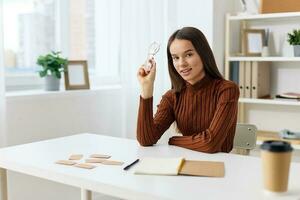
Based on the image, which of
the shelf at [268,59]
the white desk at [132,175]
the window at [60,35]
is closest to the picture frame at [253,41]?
the shelf at [268,59]

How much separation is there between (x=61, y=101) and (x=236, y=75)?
132 centimetres

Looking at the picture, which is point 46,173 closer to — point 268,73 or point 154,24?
point 154,24

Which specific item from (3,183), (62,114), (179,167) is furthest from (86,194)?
(62,114)

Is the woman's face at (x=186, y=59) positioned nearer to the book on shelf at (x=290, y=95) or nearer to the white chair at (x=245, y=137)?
the white chair at (x=245, y=137)

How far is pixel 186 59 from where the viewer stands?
1905mm

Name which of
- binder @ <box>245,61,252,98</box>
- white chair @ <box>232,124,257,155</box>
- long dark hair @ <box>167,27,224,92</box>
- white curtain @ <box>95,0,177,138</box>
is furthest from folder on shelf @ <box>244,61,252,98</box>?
long dark hair @ <box>167,27,224,92</box>

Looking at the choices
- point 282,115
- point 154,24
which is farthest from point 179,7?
point 282,115

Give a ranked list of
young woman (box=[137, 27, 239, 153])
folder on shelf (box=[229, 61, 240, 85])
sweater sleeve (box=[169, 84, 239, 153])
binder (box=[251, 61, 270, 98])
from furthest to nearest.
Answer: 1. folder on shelf (box=[229, 61, 240, 85])
2. binder (box=[251, 61, 270, 98])
3. young woman (box=[137, 27, 239, 153])
4. sweater sleeve (box=[169, 84, 239, 153])

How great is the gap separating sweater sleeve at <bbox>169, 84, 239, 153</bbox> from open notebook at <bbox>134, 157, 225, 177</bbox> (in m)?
0.20

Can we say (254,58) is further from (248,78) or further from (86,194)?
(86,194)

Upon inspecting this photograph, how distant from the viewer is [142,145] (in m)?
1.87

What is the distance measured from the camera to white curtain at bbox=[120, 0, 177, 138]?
3.13 meters

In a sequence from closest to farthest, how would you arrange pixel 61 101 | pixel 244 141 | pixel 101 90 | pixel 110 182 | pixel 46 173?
pixel 110 182 < pixel 46 173 < pixel 244 141 < pixel 61 101 < pixel 101 90

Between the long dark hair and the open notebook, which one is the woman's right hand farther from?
the open notebook
